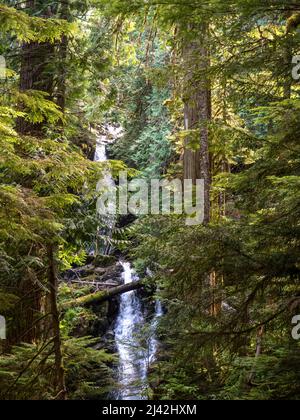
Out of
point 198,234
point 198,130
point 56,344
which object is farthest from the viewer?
point 198,130

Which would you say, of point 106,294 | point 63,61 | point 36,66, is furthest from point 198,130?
point 106,294

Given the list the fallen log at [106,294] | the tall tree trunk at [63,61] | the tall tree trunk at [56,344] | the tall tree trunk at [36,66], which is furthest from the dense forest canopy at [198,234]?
the fallen log at [106,294]

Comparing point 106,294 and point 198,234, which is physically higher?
point 198,234

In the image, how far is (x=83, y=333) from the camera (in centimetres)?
1224

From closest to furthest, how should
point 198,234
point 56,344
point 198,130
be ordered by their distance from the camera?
point 198,234
point 56,344
point 198,130

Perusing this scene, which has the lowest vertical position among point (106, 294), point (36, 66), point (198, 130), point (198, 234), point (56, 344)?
point (56, 344)

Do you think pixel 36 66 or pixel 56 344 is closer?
pixel 56 344

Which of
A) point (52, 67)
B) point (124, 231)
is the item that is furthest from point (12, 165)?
point (52, 67)

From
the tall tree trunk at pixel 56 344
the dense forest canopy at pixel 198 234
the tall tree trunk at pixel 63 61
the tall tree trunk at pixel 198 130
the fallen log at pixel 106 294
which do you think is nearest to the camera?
the dense forest canopy at pixel 198 234

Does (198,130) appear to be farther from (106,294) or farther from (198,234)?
(106,294)

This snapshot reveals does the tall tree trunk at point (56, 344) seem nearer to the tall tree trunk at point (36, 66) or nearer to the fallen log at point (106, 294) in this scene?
the tall tree trunk at point (36, 66)

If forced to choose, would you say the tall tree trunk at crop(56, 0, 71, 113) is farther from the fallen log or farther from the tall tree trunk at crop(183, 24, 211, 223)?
the fallen log

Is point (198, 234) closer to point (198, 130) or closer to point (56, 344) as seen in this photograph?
point (56, 344)

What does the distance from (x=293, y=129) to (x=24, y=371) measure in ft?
12.1
